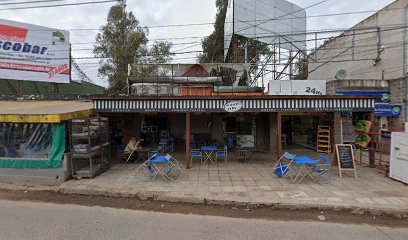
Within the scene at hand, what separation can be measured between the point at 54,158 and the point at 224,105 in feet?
21.5

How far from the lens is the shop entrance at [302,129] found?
15.8m

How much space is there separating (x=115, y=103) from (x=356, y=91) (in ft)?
44.8

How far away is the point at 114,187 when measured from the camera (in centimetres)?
745

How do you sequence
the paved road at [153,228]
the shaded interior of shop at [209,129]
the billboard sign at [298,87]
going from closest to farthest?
the paved road at [153,228], the shaded interior of shop at [209,129], the billboard sign at [298,87]

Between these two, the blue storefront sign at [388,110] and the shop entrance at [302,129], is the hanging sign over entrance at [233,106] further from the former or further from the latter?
the blue storefront sign at [388,110]

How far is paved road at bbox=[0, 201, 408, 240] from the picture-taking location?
4484 mm

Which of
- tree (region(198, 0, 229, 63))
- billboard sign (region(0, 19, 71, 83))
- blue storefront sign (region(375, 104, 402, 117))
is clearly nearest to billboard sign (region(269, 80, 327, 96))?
blue storefront sign (region(375, 104, 402, 117))

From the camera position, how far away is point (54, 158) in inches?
334

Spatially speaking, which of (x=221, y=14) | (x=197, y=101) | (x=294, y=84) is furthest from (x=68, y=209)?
(x=221, y=14)

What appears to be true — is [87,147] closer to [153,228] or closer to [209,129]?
[153,228]

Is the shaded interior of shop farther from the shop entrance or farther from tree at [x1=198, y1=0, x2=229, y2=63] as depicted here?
tree at [x1=198, y1=0, x2=229, y2=63]

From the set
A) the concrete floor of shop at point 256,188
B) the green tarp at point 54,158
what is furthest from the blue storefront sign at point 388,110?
the green tarp at point 54,158

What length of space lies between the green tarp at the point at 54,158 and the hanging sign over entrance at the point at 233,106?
6189mm

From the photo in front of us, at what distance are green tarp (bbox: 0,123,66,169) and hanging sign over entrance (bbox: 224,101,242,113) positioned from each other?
6.19 meters
